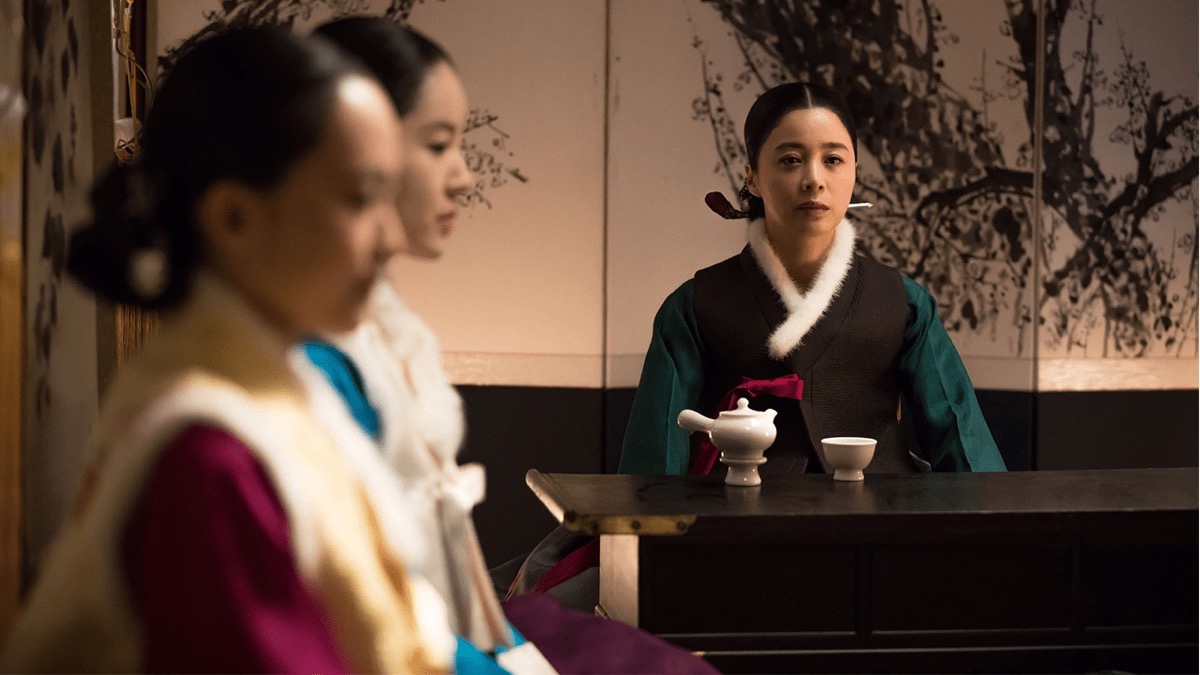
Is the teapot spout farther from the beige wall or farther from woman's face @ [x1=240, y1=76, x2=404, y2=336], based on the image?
woman's face @ [x1=240, y1=76, x2=404, y2=336]

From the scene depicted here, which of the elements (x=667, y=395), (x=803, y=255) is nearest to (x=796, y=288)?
(x=803, y=255)

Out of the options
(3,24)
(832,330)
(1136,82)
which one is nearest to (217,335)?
(3,24)

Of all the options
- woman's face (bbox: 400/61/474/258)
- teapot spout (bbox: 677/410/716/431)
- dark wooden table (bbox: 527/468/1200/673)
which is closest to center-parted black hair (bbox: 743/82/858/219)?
teapot spout (bbox: 677/410/716/431)

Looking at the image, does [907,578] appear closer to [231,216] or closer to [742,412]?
[742,412]

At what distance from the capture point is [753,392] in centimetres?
276

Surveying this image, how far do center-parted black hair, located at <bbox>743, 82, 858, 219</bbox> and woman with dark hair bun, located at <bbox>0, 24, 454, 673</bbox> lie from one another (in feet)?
6.48

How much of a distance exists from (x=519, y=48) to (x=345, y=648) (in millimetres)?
3629

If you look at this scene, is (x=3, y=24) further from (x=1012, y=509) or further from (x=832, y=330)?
(x=832, y=330)

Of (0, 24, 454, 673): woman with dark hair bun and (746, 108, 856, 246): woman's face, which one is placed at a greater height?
(746, 108, 856, 246): woman's face

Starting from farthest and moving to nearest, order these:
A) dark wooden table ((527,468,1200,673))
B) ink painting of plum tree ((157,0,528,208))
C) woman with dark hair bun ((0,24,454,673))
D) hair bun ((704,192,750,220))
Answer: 1. ink painting of plum tree ((157,0,528,208))
2. hair bun ((704,192,750,220))
3. dark wooden table ((527,468,1200,673))
4. woman with dark hair bun ((0,24,454,673))

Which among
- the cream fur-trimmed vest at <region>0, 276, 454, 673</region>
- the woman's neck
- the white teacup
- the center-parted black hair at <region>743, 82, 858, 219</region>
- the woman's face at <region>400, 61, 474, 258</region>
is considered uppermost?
the center-parted black hair at <region>743, 82, 858, 219</region>

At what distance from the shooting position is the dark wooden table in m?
2.04

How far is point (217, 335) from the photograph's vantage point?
0.91 metres

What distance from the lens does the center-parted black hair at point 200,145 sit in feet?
2.92
